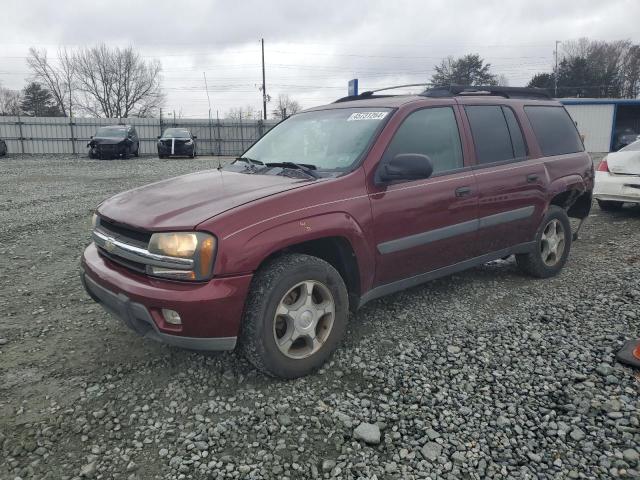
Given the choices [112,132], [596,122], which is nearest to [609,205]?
[112,132]

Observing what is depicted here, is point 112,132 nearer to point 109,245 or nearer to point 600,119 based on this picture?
point 109,245

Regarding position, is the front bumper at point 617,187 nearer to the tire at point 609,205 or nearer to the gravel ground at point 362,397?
the tire at point 609,205

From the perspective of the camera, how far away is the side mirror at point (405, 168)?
3.28m

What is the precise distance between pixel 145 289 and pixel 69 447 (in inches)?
33.9

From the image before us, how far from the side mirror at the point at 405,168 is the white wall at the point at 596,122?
3369cm

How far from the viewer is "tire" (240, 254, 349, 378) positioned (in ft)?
9.35

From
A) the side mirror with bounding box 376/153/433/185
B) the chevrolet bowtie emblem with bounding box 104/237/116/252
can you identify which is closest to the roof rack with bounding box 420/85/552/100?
the side mirror with bounding box 376/153/433/185

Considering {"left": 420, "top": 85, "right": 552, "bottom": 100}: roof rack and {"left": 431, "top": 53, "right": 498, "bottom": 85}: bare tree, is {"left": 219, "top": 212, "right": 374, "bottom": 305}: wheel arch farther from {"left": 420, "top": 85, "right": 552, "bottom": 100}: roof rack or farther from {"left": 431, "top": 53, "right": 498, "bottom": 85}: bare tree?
{"left": 431, "top": 53, "right": 498, "bottom": 85}: bare tree

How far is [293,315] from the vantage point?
3.04 metres

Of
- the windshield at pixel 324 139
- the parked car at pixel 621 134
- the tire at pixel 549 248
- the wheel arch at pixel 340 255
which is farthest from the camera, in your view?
the parked car at pixel 621 134

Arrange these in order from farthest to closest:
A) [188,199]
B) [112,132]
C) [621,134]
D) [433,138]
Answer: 1. [621,134]
2. [112,132]
3. [433,138]
4. [188,199]

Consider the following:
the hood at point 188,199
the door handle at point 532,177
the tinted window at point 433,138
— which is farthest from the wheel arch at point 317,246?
the door handle at point 532,177

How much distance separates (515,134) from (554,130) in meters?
0.77

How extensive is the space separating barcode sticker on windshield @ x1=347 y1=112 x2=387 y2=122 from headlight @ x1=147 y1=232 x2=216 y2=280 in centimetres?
168
